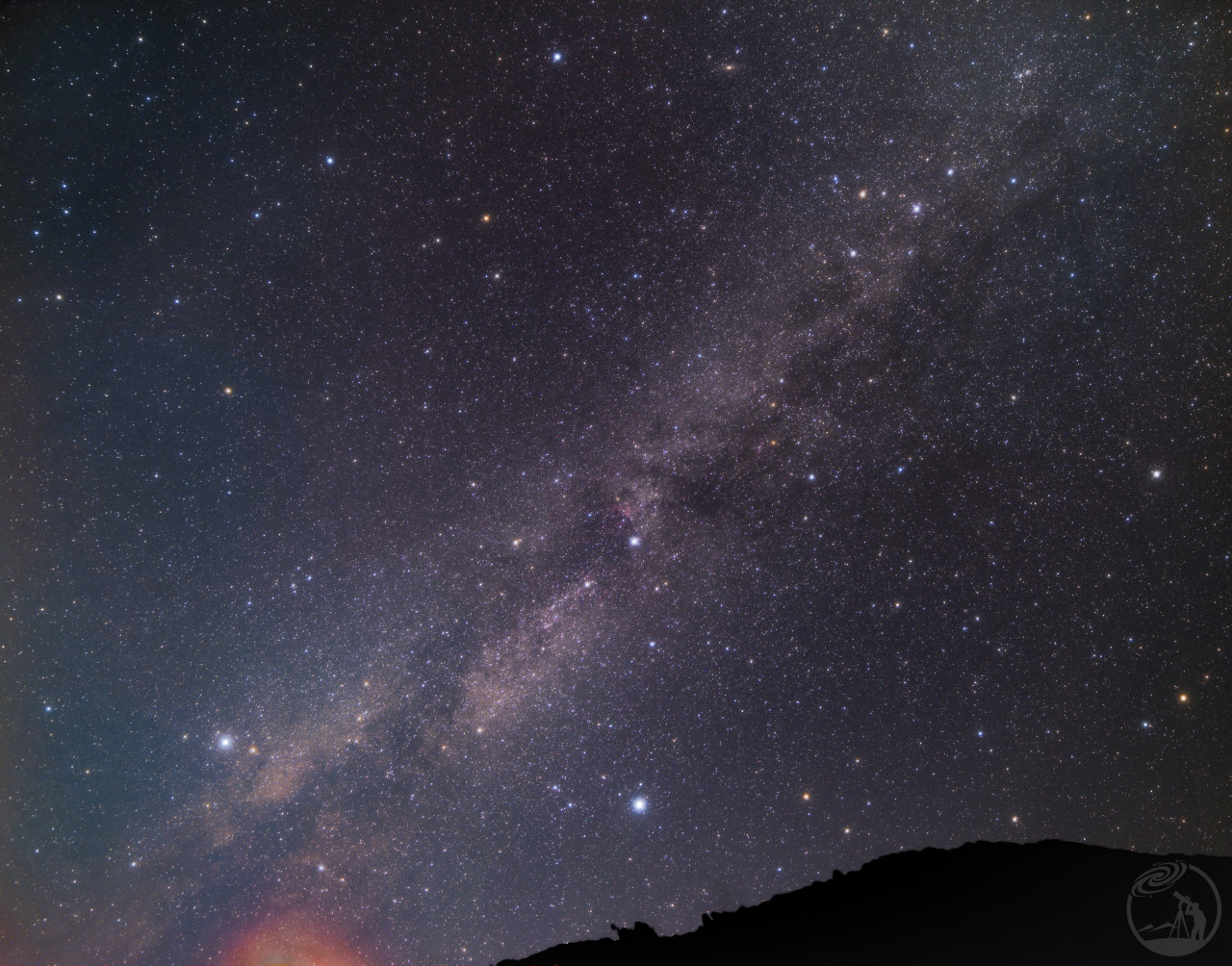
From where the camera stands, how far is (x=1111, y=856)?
2505cm

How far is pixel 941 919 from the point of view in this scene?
2375cm

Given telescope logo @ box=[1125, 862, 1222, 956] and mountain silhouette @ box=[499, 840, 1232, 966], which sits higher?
telescope logo @ box=[1125, 862, 1222, 956]

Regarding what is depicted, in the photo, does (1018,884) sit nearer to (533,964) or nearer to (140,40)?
(533,964)

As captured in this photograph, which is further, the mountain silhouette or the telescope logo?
the mountain silhouette

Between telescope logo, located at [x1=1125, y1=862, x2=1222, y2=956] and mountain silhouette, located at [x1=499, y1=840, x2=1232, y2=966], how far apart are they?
1280 mm

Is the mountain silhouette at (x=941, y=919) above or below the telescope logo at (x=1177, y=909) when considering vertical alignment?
below

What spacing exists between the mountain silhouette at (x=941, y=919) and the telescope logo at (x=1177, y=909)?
4.20 ft

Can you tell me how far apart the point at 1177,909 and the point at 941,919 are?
11881 millimetres

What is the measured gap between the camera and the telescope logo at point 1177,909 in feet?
45.6

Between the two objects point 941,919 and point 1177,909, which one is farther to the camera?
point 941,919

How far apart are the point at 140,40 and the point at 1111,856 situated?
39.2 m

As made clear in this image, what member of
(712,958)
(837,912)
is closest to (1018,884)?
(837,912)

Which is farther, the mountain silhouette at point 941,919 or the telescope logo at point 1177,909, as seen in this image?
the mountain silhouette at point 941,919

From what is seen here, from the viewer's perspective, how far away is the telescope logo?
13.9 m
